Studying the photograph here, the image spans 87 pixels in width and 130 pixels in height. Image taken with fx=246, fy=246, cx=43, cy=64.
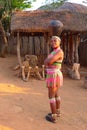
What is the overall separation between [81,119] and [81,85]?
400 centimetres

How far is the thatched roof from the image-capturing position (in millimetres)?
10273

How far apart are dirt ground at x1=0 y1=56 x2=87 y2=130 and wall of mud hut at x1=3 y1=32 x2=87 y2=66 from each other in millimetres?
3067

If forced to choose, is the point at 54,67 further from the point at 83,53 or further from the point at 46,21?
the point at 83,53

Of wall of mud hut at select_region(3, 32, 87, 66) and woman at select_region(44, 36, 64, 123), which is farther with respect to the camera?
wall of mud hut at select_region(3, 32, 87, 66)

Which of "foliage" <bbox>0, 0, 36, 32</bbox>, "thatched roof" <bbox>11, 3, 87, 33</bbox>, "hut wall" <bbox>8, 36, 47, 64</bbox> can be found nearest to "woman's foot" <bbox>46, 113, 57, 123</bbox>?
"thatched roof" <bbox>11, 3, 87, 33</bbox>

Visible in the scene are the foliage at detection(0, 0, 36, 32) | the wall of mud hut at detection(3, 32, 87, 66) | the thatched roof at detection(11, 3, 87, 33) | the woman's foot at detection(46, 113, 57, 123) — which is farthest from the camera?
the foliage at detection(0, 0, 36, 32)

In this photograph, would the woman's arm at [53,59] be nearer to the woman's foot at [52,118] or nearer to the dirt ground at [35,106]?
the woman's foot at [52,118]

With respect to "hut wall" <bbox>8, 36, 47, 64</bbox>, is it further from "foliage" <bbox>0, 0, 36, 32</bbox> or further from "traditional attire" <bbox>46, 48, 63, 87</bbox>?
"traditional attire" <bbox>46, 48, 63, 87</bbox>

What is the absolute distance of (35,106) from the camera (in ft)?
19.2

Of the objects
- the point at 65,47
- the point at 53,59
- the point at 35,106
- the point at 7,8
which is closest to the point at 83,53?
the point at 65,47

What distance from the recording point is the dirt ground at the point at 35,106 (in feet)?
15.5

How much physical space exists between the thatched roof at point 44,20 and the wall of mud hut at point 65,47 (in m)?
1.13

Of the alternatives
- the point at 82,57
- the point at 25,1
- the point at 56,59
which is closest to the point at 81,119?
the point at 56,59

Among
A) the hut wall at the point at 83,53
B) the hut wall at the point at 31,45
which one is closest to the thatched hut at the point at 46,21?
the hut wall at the point at 83,53
